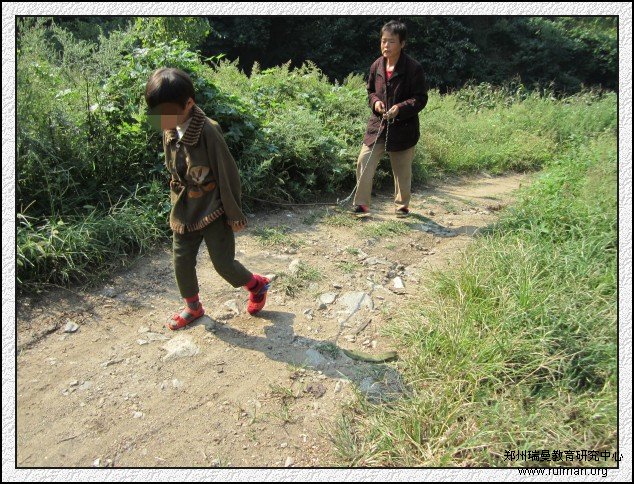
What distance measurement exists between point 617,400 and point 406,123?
121 inches

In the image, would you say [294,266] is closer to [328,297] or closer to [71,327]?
[328,297]

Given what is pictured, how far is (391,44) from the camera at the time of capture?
4.36m

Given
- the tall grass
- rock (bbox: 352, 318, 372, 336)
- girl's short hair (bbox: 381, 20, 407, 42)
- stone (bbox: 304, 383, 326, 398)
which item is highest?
girl's short hair (bbox: 381, 20, 407, 42)

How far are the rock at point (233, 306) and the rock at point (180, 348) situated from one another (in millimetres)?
395

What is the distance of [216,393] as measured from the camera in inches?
103

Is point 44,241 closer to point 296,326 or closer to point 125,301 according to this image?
point 125,301

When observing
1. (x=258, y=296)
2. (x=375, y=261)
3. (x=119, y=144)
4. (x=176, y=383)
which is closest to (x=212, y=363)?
(x=176, y=383)

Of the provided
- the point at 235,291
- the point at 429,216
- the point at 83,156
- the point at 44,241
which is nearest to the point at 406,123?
the point at 429,216

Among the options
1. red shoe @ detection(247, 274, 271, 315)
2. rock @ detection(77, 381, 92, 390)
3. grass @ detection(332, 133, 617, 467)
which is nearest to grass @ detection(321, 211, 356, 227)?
grass @ detection(332, 133, 617, 467)

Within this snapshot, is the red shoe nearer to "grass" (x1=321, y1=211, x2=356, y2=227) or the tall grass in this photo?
the tall grass

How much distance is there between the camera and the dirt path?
231 centimetres

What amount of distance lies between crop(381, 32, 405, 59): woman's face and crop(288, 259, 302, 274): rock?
6.80 ft

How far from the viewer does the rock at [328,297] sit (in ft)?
11.6

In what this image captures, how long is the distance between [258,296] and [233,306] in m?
0.25
